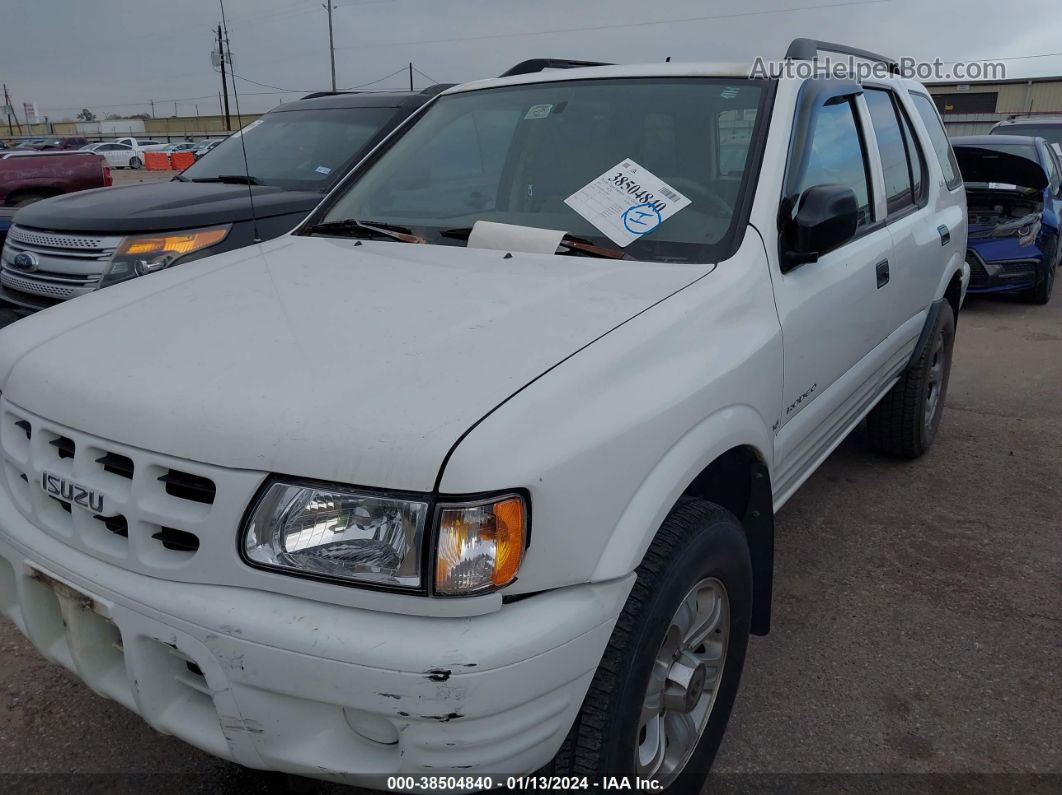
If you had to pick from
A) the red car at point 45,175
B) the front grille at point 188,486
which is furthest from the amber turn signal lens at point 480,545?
the red car at point 45,175

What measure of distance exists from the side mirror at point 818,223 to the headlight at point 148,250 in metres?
3.39

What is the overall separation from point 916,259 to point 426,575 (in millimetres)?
2889

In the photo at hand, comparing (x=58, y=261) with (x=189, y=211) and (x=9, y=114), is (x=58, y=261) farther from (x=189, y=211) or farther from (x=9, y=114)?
(x=9, y=114)

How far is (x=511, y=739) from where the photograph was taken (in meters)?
1.54

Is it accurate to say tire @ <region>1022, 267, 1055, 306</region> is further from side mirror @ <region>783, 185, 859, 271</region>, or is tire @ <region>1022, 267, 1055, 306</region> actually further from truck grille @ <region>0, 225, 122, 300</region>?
truck grille @ <region>0, 225, 122, 300</region>

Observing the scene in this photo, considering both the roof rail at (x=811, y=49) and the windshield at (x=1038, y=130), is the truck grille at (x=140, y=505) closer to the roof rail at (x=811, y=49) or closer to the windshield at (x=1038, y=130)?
the roof rail at (x=811, y=49)

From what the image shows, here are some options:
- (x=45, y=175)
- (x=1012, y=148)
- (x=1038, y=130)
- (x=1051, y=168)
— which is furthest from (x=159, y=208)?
(x=1038, y=130)

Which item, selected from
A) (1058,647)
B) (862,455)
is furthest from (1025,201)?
(1058,647)

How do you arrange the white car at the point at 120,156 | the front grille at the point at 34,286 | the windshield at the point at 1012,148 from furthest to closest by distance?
the white car at the point at 120,156 → the windshield at the point at 1012,148 → the front grille at the point at 34,286

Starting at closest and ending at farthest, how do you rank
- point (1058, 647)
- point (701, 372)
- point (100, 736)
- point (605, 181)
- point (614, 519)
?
point (614, 519) < point (701, 372) < point (100, 736) < point (605, 181) < point (1058, 647)

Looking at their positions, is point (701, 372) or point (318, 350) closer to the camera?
point (318, 350)

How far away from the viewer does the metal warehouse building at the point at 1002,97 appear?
129 feet

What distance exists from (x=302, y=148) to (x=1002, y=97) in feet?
147

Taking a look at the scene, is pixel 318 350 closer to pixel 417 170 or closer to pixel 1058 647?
pixel 417 170
